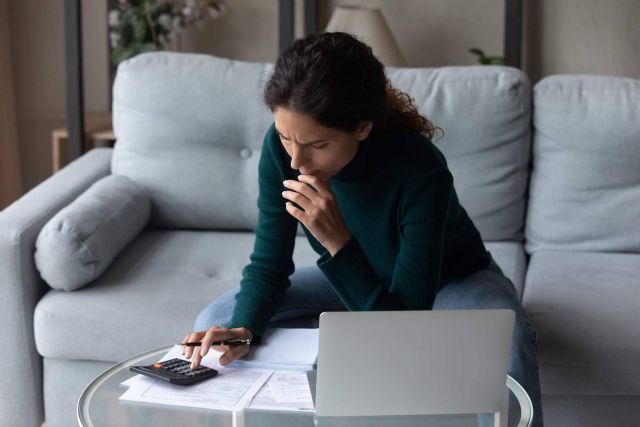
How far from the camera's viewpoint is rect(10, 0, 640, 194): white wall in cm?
325

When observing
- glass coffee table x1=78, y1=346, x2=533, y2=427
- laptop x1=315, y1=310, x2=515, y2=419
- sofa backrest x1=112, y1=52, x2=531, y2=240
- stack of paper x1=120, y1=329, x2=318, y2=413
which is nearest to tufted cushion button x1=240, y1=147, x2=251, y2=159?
sofa backrest x1=112, y1=52, x2=531, y2=240

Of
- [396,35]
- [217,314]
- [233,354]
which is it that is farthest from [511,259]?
[396,35]

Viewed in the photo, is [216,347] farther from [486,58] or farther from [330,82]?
[486,58]

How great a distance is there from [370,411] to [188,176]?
4.35 ft

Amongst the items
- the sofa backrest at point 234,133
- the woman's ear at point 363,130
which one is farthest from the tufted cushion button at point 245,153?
the woman's ear at point 363,130

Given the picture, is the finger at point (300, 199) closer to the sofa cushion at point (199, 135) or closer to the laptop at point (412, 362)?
the laptop at point (412, 362)

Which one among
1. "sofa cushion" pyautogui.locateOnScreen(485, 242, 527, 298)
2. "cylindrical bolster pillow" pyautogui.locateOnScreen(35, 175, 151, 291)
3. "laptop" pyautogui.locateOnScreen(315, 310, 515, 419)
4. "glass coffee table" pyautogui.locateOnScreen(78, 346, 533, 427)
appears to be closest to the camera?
"laptop" pyautogui.locateOnScreen(315, 310, 515, 419)

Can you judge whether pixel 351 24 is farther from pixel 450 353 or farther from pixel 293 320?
pixel 450 353

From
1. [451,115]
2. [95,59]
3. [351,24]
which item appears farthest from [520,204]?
[95,59]

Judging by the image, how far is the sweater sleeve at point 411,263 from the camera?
5.10ft

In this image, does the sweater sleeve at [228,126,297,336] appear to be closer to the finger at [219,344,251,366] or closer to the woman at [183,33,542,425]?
the woman at [183,33,542,425]

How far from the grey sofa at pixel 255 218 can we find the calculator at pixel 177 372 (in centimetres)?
55

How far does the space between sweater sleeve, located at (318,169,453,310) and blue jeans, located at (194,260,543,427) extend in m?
0.19

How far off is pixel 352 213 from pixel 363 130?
0.66 feet
